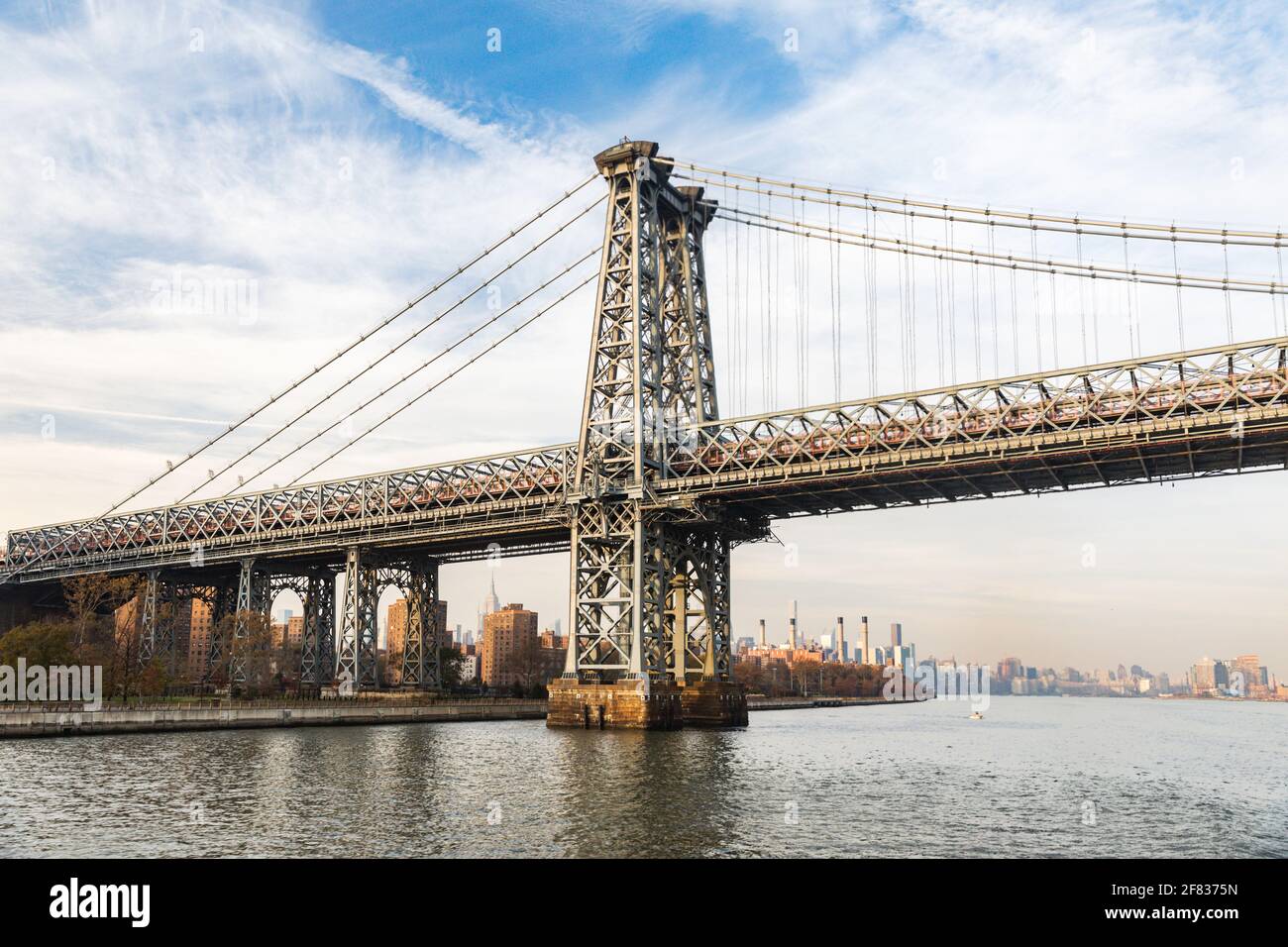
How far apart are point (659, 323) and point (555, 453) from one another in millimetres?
14608

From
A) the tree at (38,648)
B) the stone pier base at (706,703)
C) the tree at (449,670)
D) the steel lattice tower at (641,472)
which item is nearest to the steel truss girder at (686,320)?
the steel lattice tower at (641,472)

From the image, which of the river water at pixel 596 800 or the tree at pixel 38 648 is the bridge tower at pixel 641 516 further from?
the tree at pixel 38 648

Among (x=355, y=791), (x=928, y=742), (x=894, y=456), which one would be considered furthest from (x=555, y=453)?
(x=355, y=791)

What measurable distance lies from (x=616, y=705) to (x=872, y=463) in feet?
75.8

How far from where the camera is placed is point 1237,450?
58875mm

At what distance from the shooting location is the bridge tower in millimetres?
71125

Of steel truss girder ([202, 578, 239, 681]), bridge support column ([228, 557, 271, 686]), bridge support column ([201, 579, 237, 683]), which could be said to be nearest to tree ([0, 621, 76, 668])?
bridge support column ([228, 557, 271, 686])

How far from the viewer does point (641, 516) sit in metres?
71.8

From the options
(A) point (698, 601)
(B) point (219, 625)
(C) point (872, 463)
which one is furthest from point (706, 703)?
(B) point (219, 625)

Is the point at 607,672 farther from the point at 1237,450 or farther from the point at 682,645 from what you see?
the point at 1237,450

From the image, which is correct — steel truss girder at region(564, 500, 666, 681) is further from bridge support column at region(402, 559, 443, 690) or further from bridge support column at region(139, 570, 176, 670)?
bridge support column at region(139, 570, 176, 670)

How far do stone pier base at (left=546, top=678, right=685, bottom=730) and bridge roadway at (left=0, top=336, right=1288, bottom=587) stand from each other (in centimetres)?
1256

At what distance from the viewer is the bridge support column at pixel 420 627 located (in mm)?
107250

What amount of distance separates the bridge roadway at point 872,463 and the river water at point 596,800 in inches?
687
